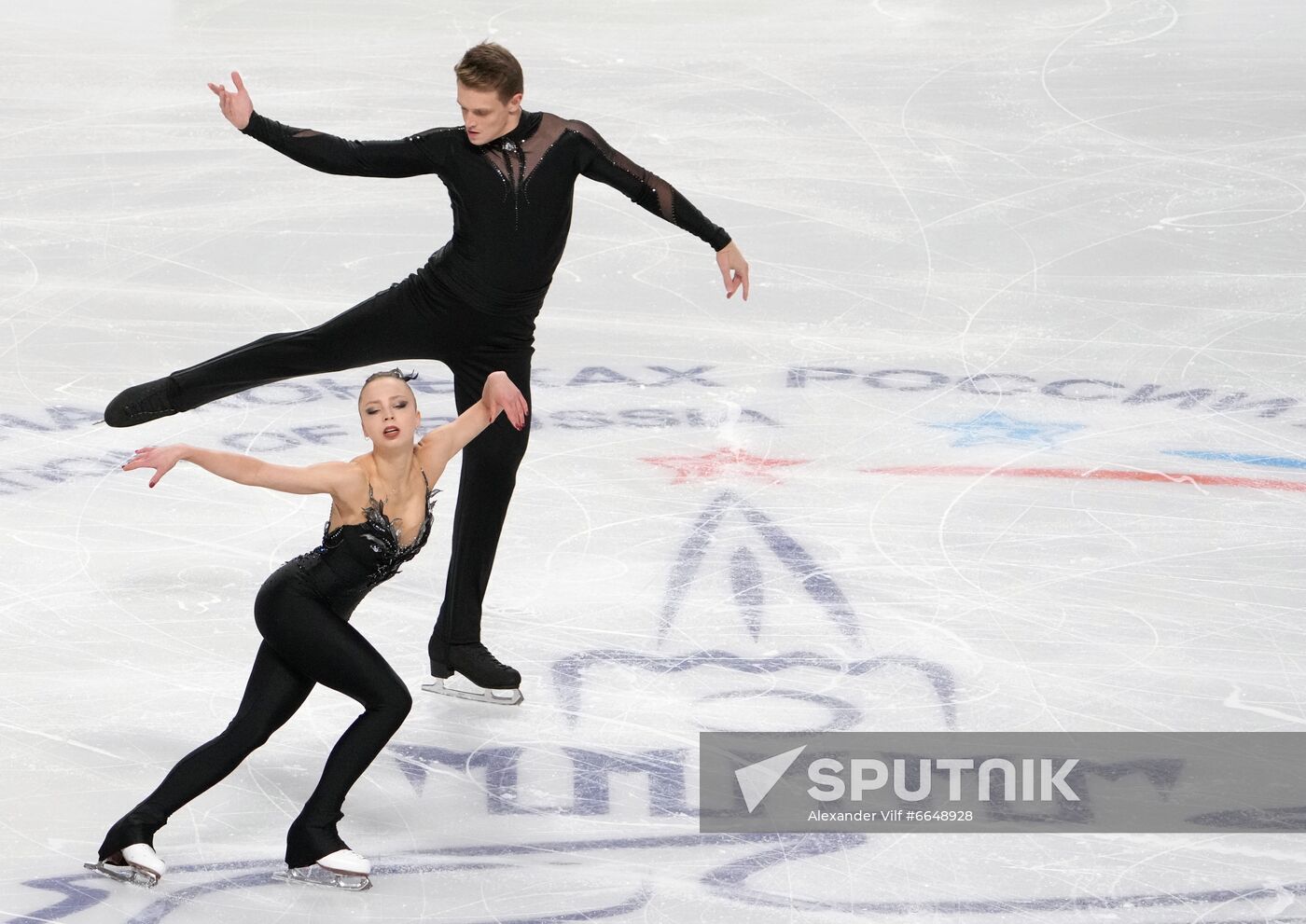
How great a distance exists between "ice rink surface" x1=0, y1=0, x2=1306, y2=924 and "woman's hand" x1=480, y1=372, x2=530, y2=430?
91cm

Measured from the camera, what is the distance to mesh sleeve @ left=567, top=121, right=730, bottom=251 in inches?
181

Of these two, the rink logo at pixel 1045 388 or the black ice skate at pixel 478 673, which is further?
the rink logo at pixel 1045 388

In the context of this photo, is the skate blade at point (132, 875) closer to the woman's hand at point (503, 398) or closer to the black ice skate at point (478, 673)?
the black ice skate at point (478, 673)

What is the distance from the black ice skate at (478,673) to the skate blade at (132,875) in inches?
44.7

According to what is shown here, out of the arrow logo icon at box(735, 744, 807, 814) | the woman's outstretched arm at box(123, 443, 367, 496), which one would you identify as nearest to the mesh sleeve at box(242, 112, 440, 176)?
the woman's outstretched arm at box(123, 443, 367, 496)

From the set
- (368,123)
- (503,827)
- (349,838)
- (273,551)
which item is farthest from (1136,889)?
(368,123)

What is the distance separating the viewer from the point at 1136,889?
374 centimetres

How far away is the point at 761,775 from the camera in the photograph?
167 inches

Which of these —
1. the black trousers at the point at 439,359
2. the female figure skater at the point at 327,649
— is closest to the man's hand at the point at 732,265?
the black trousers at the point at 439,359

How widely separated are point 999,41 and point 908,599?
5579mm

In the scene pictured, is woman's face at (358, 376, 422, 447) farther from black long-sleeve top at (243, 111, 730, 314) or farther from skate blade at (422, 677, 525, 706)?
skate blade at (422, 677, 525, 706)

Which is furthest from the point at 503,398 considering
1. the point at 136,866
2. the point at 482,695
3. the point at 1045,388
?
the point at 1045,388

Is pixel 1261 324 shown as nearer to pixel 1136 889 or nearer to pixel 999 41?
pixel 999 41

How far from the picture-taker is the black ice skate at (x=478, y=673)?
4625 mm
